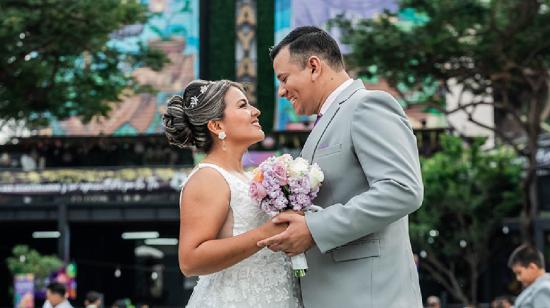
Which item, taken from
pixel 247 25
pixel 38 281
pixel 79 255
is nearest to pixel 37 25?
pixel 38 281

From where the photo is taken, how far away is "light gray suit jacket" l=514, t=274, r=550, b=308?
8.00 m

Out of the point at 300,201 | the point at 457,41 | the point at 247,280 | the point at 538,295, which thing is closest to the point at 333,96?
the point at 300,201

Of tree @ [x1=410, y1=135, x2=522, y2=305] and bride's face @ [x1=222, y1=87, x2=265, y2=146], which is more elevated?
bride's face @ [x1=222, y1=87, x2=265, y2=146]

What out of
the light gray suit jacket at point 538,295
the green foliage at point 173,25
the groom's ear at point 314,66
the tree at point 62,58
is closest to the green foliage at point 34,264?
the tree at point 62,58

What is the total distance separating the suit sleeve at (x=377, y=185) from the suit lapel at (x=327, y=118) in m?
0.21

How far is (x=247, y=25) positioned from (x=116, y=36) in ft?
14.5

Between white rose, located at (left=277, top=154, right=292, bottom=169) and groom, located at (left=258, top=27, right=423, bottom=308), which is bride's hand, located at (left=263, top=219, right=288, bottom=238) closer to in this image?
groom, located at (left=258, top=27, right=423, bottom=308)

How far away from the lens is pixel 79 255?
3647 centimetres

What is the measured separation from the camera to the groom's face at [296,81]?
407 centimetres

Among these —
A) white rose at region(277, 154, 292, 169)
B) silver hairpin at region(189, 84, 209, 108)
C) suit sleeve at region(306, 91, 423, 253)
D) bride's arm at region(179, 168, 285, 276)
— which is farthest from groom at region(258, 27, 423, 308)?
silver hairpin at region(189, 84, 209, 108)

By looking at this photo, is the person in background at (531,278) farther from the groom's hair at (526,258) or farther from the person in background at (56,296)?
the person in background at (56,296)

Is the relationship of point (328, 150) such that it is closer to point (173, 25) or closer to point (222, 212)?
point (222, 212)

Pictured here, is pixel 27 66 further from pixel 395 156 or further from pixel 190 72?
pixel 190 72

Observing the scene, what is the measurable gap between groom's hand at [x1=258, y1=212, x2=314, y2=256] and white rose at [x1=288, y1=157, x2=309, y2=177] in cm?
16
